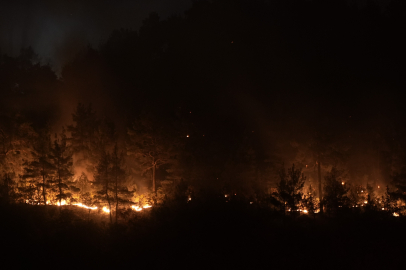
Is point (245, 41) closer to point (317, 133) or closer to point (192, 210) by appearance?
point (317, 133)

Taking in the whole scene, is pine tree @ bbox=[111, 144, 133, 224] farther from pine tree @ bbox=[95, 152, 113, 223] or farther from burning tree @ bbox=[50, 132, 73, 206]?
burning tree @ bbox=[50, 132, 73, 206]

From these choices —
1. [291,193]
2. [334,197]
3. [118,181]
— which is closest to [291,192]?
[291,193]

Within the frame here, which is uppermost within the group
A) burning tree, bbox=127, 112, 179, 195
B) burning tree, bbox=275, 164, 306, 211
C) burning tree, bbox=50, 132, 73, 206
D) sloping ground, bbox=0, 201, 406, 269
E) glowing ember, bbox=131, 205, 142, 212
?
burning tree, bbox=127, 112, 179, 195

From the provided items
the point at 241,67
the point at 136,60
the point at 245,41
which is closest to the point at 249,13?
the point at 245,41

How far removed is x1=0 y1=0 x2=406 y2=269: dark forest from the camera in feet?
57.6

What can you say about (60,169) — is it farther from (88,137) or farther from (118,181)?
(88,137)

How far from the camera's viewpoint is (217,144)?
119ft

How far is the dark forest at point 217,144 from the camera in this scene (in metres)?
17.6

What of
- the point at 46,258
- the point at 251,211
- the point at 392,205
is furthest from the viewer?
Answer: the point at 392,205

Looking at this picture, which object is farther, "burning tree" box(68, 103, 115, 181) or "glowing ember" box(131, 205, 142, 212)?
"burning tree" box(68, 103, 115, 181)

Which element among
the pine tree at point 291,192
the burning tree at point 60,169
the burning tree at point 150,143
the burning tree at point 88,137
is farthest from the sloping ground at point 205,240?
the burning tree at point 150,143

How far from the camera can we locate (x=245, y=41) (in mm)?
41312

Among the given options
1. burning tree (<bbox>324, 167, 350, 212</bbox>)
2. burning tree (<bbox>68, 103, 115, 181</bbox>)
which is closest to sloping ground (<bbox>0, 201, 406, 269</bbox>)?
burning tree (<bbox>324, 167, 350, 212</bbox>)

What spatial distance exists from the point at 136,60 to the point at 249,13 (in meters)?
14.6
